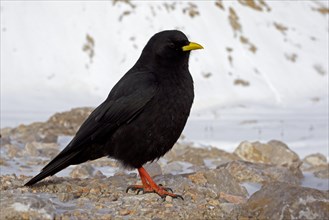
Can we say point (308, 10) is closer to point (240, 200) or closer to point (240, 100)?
point (240, 100)

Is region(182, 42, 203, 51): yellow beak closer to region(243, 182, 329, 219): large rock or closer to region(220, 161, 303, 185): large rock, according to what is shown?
region(243, 182, 329, 219): large rock

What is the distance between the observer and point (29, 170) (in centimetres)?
780

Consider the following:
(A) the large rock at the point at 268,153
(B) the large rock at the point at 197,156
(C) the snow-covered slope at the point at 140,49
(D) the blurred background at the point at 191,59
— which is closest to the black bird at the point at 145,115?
(B) the large rock at the point at 197,156

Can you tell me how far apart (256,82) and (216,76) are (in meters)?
1.89

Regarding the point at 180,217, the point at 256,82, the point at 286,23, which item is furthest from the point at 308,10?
the point at 180,217

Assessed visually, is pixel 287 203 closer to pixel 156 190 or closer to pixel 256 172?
pixel 156 190

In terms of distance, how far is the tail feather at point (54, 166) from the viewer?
5133mm

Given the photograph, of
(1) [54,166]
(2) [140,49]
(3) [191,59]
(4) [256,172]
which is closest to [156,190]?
(1) [54,166]

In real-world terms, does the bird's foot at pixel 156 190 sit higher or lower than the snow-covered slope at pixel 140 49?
higher

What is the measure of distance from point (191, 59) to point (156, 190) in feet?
77.1

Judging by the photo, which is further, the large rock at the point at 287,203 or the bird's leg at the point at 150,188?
the bird's leg at the point at 150,188

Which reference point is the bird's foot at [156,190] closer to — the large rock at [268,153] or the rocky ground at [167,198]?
the rocky ground at [167,198]

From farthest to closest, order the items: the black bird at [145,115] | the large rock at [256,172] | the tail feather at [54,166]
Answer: the large rock at [256,172], the tail feather at [54,166], the black bird at [145,115]

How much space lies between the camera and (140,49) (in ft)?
93.2
